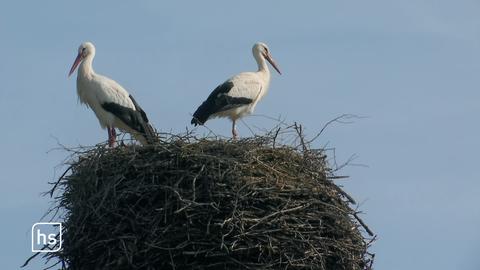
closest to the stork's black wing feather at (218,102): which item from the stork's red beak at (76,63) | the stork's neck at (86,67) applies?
the stork's neck at (86,67)

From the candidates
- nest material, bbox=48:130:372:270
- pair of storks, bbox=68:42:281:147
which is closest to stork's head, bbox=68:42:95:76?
pair of storks, bbox=68:42:281:147

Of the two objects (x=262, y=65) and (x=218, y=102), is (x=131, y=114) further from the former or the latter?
(x=262, y=65)

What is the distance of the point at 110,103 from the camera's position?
11531 millimetres

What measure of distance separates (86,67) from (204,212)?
3.41 meters

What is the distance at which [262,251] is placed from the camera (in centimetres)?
873

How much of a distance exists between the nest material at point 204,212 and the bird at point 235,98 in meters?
2.31

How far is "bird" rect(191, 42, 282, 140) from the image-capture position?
38.8 feet

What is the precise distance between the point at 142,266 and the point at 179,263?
0.23 meters

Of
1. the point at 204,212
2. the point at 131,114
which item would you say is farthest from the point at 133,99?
the point at 204,212

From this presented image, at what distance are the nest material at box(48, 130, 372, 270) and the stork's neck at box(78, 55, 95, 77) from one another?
2425 mm

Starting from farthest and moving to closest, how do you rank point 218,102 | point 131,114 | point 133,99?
point 218,102, point 133,99, point 131,114

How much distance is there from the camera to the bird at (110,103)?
37.7 feet

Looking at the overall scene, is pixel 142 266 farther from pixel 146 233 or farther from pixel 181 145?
pixel 181 145

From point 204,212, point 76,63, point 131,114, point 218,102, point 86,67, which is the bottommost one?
point 204,212
